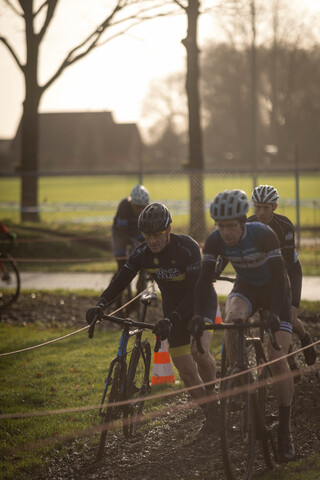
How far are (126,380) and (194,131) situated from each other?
592 inches

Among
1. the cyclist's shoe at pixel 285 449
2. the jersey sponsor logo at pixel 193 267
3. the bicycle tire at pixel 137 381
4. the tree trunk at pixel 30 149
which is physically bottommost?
the cyclist's shoe at pixel 285 449

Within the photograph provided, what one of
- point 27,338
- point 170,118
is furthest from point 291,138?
point 27,338

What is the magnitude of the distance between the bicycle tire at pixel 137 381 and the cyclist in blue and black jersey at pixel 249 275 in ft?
2.76

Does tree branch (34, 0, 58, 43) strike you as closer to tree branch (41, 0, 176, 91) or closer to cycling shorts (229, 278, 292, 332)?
tree branch (41, 0, 176, 91)

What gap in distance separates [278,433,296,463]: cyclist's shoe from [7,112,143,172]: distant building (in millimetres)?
74056

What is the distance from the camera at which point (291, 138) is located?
249ft

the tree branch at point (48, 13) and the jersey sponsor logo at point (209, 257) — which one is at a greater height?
the tree branch at point (48, 13)

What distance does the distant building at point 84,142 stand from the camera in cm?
8312

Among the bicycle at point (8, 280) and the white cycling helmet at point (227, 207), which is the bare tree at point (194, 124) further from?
the white cycling helmet at point (227, 207)

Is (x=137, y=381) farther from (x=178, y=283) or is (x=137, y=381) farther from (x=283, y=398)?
(x=283, y=398)

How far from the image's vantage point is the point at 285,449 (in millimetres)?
5312

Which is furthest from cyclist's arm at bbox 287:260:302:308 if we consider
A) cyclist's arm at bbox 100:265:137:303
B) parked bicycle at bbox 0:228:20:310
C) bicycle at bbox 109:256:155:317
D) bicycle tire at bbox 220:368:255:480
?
parked bicycle at bbox 0:228:20:310

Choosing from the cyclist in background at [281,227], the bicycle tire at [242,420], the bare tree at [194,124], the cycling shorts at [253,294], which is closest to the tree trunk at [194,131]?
the bare tree at [194,124]

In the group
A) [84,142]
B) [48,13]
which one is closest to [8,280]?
[48,13]
